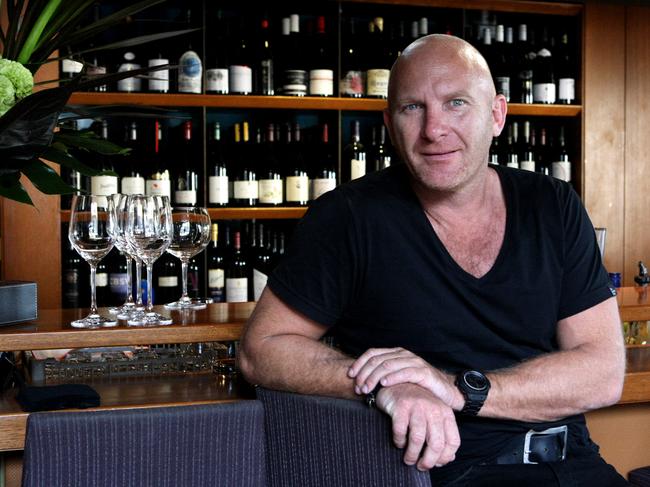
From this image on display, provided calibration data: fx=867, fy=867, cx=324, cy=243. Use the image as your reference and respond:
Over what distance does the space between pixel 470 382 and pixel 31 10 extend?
88 cm

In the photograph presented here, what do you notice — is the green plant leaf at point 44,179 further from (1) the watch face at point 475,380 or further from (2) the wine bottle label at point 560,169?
(2) the wine bottle label at point 560,169

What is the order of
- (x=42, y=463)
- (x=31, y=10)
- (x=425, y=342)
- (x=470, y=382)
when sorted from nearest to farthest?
1. (x=42, y=463)
2. (x=31, y=10)
3. (x=470, y=382)
4. (x=425, y=342)

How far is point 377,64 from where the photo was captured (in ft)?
12.0

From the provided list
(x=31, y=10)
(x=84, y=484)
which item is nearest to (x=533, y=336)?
(x=84, y=484)

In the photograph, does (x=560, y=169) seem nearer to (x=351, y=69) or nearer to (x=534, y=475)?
(x=351, y=69)

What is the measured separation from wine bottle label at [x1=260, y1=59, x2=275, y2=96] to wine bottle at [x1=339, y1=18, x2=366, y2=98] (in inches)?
11.3

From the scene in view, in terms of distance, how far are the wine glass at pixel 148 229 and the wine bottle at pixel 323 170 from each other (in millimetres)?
1799

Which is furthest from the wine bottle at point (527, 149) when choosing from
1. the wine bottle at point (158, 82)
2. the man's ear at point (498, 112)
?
the man's ear at point (498, 112)

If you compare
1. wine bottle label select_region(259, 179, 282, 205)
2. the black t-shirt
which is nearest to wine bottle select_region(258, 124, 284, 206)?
wine bottle label select_region(259, 179, 282, 205)

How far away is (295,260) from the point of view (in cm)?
154

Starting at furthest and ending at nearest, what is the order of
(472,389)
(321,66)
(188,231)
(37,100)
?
(321,66), (188,231), (472,389), (37,100)

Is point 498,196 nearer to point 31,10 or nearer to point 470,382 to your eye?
point 470,382

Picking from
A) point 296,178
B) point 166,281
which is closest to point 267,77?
point 296,178

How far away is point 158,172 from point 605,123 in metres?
1.95
